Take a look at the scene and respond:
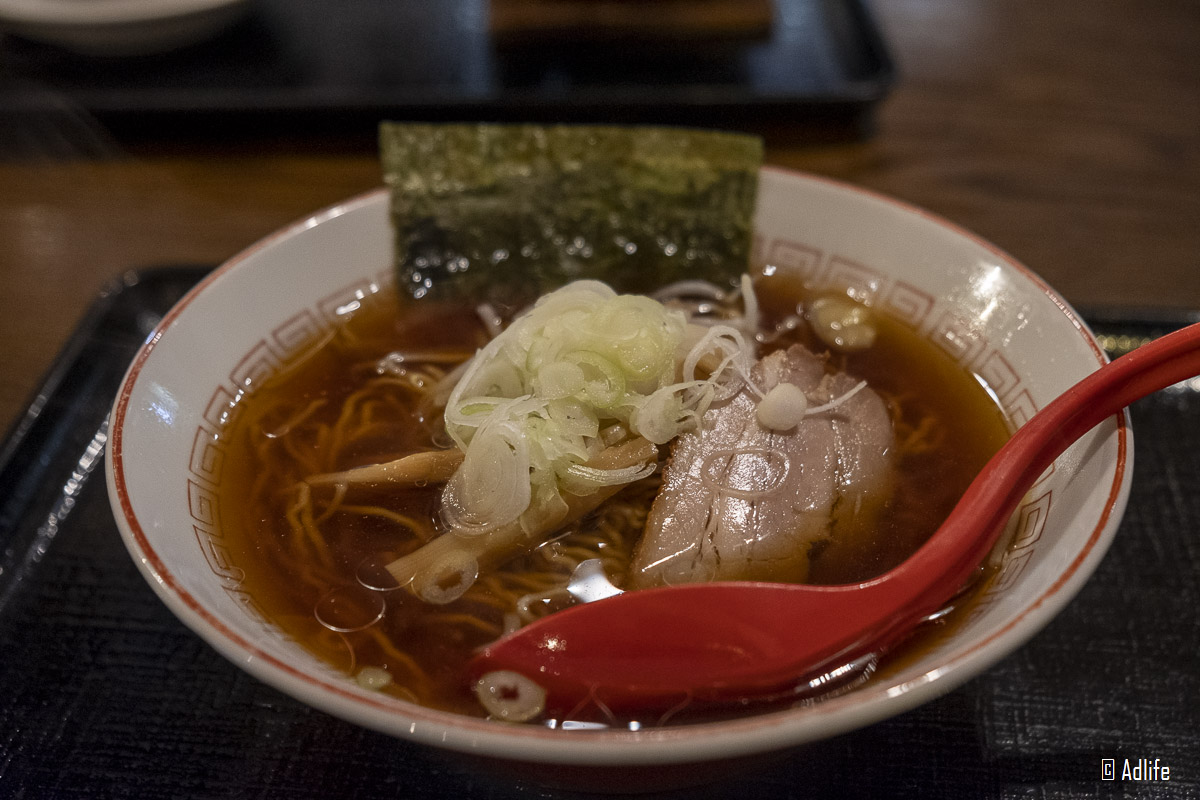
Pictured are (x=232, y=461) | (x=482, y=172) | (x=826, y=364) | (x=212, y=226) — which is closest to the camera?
(x=232, y=461)

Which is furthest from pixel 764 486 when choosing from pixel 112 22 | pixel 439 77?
pixel 112 22

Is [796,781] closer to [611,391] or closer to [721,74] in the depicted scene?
[611,391]

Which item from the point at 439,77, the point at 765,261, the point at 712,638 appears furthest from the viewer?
the point at 439,77

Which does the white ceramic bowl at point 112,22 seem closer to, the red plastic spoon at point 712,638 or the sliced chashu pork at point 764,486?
the sliced chashu pork at point 764,486

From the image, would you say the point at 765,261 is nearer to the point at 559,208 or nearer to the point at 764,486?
the point at 559,208

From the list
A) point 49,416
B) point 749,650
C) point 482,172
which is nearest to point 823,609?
point 749,650

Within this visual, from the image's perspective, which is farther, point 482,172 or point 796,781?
point 482,172
